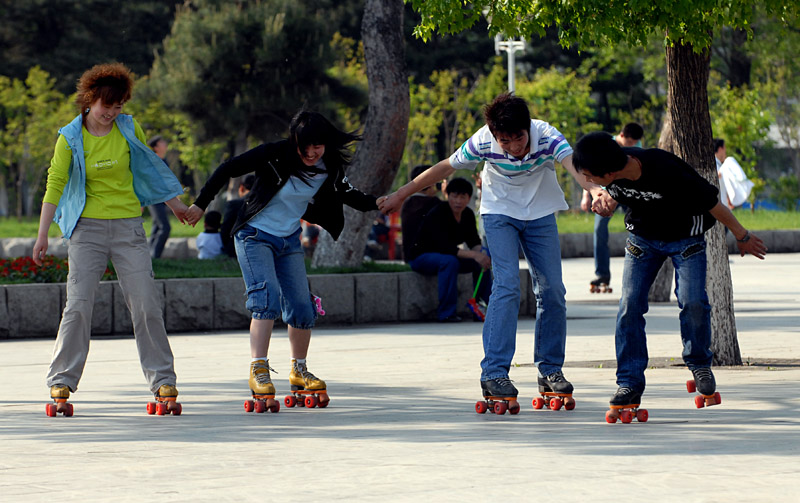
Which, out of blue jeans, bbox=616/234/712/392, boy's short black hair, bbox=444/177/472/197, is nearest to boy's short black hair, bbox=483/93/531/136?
blue jeans, bbox=616/234/712/392

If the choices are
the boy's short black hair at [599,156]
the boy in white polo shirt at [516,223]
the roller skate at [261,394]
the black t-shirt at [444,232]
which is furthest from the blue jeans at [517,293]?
the black t-shirt at [444,232]

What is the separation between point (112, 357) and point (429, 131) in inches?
1093

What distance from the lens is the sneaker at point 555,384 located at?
682 centimetres

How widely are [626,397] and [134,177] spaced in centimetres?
282

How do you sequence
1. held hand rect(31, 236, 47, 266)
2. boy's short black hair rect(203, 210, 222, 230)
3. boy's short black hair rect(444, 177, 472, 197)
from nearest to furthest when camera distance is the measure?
held hand rect(31, 236, 47, 266) → boy's short black hair rect(444, 177, 472, 197) → boy's short black hair rect(203, 210, 222, 230)

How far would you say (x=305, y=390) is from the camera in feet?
23.6

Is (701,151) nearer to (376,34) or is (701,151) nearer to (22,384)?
(22,384)

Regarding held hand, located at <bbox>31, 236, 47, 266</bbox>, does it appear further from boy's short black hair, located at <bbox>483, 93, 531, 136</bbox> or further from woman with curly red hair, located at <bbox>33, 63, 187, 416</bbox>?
boy's short black hair, located at <bbox>483, 93, 531, 136</bbox>

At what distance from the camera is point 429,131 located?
122 feet

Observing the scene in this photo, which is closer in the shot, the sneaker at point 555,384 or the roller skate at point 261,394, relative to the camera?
the sneaker at point 555,384

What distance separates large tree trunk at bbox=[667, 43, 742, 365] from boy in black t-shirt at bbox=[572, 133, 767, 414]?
2059mm

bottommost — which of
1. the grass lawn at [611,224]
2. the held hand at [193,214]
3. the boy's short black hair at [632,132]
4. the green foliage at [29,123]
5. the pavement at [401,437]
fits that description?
the pavement at [401,437]

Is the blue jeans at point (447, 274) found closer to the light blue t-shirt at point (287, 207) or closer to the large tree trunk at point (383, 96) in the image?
the large tree trunk at point (383, 96)

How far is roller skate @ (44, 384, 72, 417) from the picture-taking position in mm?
6887
